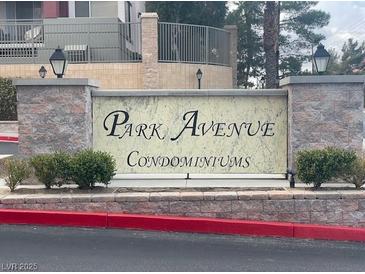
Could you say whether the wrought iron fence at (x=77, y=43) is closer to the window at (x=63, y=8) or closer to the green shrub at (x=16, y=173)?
the window at (x=63, y=8)

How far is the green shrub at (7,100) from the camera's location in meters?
19.9

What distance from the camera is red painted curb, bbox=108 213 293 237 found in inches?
267

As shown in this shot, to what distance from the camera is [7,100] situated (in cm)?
2003

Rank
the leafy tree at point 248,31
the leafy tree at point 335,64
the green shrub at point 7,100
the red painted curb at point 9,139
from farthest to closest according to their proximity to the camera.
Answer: the leafy tree at point 335,64, the leafy tree at point 248,31, the green shrub at point 7,100, the red painted curb at point 9,139

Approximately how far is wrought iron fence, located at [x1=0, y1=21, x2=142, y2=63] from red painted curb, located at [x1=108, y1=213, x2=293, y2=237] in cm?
1495

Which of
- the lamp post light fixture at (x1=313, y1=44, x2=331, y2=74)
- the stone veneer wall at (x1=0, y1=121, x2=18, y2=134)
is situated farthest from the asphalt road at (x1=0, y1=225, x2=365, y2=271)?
the stone veneer wall at (x1=0, y1=121, x2=18, y2=134)

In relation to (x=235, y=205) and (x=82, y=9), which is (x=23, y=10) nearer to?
(x=82, y=9)

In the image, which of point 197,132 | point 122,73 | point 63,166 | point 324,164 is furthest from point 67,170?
point 122,73

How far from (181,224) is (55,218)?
170cm

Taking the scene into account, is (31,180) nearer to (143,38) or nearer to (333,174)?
(333,174)


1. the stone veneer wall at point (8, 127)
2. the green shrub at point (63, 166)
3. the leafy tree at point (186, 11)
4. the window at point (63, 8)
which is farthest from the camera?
the leafy tree at point (186, 11)

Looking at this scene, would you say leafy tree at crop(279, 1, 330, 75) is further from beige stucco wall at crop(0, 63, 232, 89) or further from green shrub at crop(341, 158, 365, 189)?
green shrub at crop(341, 158, 365, 189)

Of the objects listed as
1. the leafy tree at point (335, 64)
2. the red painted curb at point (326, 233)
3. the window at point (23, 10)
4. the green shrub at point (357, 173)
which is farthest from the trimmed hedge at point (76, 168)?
the leafy tree at point (335, 64)

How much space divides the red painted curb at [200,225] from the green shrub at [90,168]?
2.51 ft
